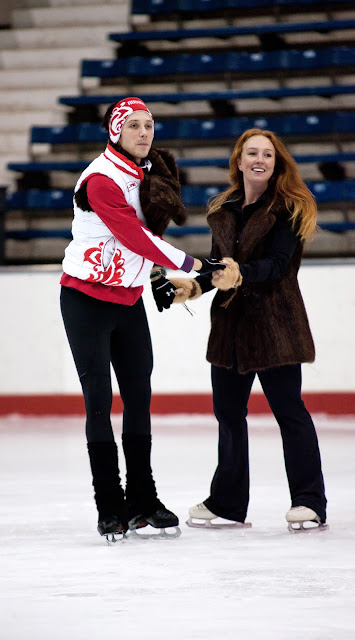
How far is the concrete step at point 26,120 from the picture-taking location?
328 inches

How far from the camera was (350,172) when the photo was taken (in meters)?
7.30

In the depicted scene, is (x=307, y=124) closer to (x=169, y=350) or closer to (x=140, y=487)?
(x=169, y=350)

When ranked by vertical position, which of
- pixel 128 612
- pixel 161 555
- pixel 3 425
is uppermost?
pixel 128 612

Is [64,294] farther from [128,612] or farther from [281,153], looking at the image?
[128,612]

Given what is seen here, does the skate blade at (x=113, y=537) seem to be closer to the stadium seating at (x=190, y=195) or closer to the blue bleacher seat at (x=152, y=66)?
the stadium seating at (x=190, y=195)

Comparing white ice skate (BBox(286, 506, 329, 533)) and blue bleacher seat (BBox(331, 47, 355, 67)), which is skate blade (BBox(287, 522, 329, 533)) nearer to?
white ice skate (BBox(286, 506, 329, 533))

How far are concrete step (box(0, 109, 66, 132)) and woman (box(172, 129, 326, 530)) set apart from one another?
18.6ft

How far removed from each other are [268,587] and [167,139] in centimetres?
585

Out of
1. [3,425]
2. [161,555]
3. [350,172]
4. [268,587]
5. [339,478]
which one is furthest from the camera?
[350,172]

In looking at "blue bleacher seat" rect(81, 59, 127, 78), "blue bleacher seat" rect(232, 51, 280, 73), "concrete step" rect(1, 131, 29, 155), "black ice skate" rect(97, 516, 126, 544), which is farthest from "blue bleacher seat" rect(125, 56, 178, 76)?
"black ice skate" rect(97, 516, 126, 544)

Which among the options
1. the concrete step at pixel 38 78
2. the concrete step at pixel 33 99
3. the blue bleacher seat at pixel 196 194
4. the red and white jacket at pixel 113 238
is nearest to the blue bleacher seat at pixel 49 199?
the blue bleacher seat at pixel 196 194

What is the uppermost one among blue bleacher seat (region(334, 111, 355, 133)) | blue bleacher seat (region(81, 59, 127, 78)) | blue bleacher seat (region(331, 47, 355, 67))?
blue bleacher seat (region(331, 47, 355, 67))

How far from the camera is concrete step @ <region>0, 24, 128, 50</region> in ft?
28.8

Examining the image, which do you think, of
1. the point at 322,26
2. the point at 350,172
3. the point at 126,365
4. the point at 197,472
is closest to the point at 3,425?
the point at 197,472
